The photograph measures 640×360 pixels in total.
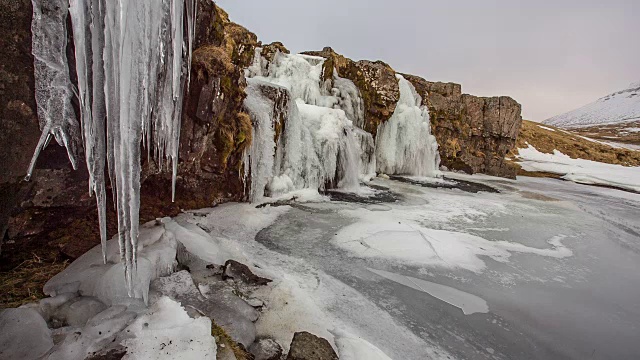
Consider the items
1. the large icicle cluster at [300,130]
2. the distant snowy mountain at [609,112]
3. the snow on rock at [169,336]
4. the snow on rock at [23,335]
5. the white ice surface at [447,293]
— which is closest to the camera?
the snow on rock at [23,335]

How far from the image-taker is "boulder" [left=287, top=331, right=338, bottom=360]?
258 cm

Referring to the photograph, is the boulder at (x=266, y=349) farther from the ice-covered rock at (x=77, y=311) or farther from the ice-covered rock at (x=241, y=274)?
the ice-covered rock at (x=77, y=311)

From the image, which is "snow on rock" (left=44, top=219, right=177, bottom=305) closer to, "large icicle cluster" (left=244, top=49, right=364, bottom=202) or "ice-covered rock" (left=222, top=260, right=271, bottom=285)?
"ice-covered rock" (left=222, top=260, right=271, bottom=285)

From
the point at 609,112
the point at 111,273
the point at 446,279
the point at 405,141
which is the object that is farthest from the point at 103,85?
Answer: the point at 609,112

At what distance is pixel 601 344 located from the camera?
11.3 feet

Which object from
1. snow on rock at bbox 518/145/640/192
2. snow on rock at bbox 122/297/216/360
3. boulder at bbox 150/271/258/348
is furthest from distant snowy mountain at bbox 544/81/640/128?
snow on rock at bbox 122/297/216/360

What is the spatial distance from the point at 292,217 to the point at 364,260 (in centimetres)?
261

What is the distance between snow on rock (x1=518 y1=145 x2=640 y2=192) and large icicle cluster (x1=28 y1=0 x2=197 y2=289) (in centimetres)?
2733

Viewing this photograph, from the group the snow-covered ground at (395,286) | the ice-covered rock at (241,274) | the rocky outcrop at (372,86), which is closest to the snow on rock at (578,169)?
the rocky outcrop at (372,86)

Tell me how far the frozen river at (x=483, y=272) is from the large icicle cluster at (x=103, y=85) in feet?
8.99

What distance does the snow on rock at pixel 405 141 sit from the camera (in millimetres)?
17578

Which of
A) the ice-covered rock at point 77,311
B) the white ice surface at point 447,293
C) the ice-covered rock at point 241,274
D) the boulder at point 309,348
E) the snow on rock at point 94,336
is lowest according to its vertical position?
the white ice surface at point 447,293

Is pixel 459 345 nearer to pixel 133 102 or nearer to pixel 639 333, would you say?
pixel 639 333

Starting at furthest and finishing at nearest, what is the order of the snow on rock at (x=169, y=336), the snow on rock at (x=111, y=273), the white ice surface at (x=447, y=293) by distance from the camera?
1. the white ice surface at (x=447, y=293)
2. the snow on rock at (x=111, y=273)
3. the snow on rock at (x=169, y=336)
